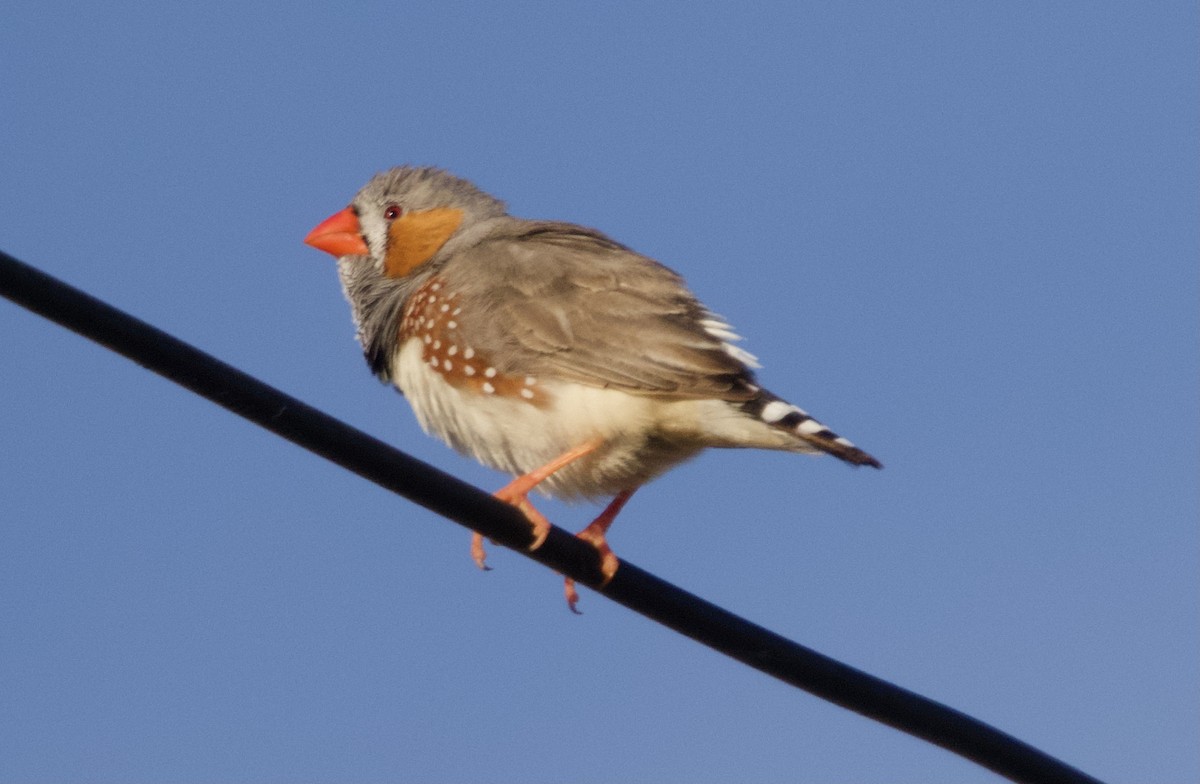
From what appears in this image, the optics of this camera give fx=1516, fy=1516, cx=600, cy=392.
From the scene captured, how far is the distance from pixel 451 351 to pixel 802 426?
1.54 metres

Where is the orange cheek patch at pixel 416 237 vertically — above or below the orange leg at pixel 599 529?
above

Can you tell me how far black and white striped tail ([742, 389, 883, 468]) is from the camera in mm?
4719

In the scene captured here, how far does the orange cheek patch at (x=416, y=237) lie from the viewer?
6.83 meters

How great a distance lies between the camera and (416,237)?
22.8 ft

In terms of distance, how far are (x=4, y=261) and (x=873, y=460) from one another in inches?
111

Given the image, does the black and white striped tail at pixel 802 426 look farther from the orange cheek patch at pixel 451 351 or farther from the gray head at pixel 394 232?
the gray head at pixel 394 232

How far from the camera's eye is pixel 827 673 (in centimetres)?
336

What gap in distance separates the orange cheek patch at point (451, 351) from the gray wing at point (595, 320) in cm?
5

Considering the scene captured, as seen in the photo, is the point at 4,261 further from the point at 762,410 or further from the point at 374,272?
the point at 374,272

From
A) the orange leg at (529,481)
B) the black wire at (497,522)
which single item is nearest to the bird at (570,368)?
the orange leg at (529,481)

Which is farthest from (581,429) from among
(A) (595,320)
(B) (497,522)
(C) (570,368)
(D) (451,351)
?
(B) (497,522)

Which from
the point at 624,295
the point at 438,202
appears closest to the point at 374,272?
the point at 438,202

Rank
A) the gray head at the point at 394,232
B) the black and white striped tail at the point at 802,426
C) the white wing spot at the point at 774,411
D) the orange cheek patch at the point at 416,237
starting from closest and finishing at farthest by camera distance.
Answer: the black and white striped tail at the point at 802,426, the white wing spot at the point at 774,411, the gray head at the point at 394,232, the orange cheek patch at the point at 416,237

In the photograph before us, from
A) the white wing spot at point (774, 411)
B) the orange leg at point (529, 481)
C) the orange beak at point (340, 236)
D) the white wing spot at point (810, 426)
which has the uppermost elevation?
the orange beak at point (340, 236)
